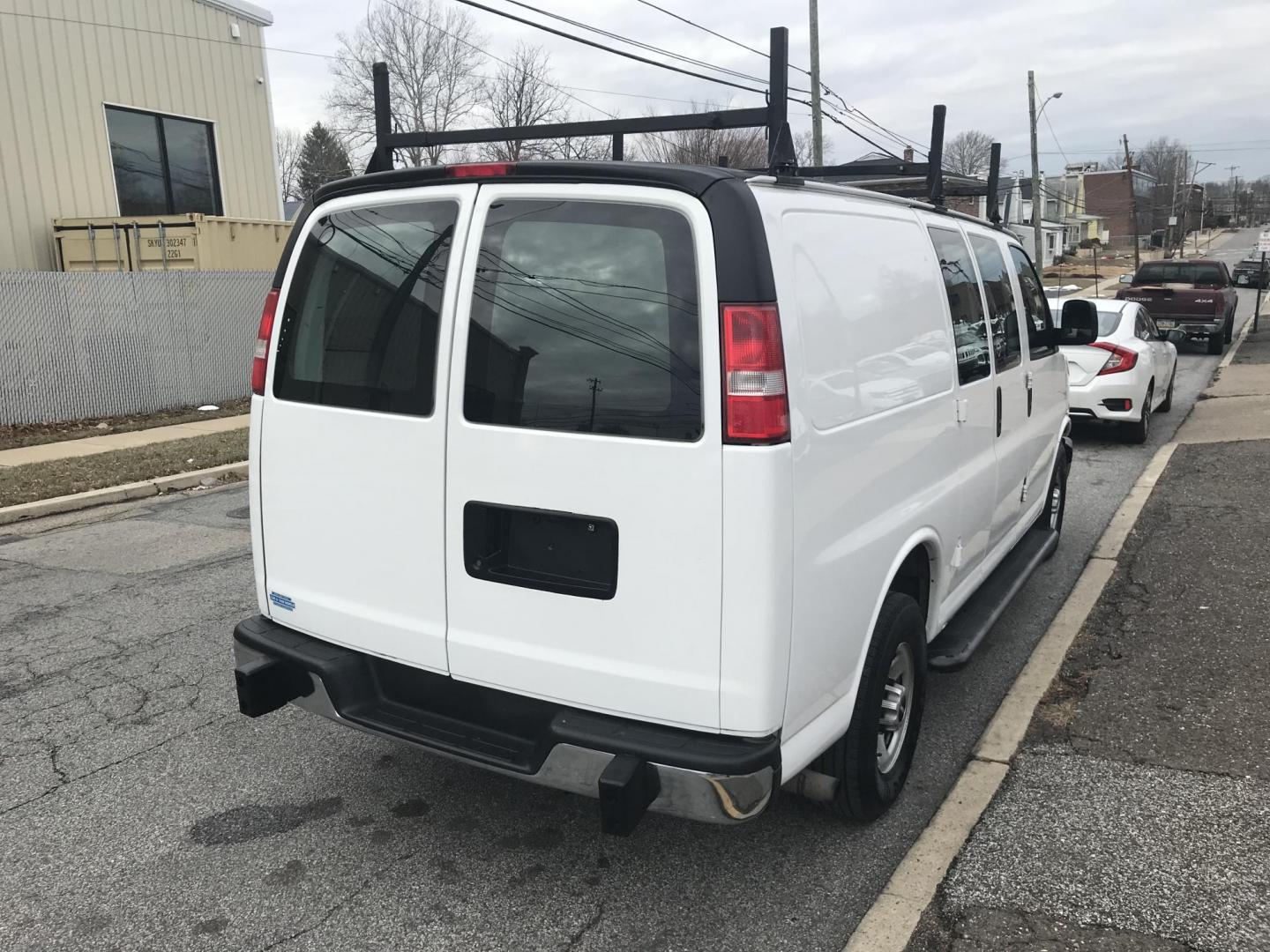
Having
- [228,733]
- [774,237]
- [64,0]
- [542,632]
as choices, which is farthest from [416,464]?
[64,0]

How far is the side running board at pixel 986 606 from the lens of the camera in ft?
12.7

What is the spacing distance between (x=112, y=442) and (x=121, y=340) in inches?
98.4

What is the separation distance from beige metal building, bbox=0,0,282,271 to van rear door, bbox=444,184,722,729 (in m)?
15.2

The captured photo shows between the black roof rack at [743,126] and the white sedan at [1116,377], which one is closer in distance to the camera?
the black roof rack at [743,126]

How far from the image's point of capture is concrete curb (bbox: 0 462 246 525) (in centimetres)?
840

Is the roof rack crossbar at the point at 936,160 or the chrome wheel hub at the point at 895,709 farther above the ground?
the roof rack crossbar at the point at 936,160

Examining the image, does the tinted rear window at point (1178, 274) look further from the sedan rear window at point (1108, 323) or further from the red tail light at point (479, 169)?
the red tail light at point (479, 169)

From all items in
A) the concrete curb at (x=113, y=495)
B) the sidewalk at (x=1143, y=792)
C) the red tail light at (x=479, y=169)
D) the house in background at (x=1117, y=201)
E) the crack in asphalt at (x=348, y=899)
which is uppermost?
the house in background at (x=1117, y=201)

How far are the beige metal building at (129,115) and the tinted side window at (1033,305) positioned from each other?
1486 centimetres

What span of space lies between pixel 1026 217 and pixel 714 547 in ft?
290

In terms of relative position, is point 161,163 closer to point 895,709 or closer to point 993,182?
point 993,182

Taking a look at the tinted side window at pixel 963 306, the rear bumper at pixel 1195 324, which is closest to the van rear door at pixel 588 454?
the tinted side window at pixel 963 306

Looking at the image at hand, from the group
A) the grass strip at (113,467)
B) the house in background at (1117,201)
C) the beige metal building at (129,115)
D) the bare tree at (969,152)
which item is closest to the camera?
the grass strip at (113,467)

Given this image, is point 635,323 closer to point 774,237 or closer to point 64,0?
point 774,237
